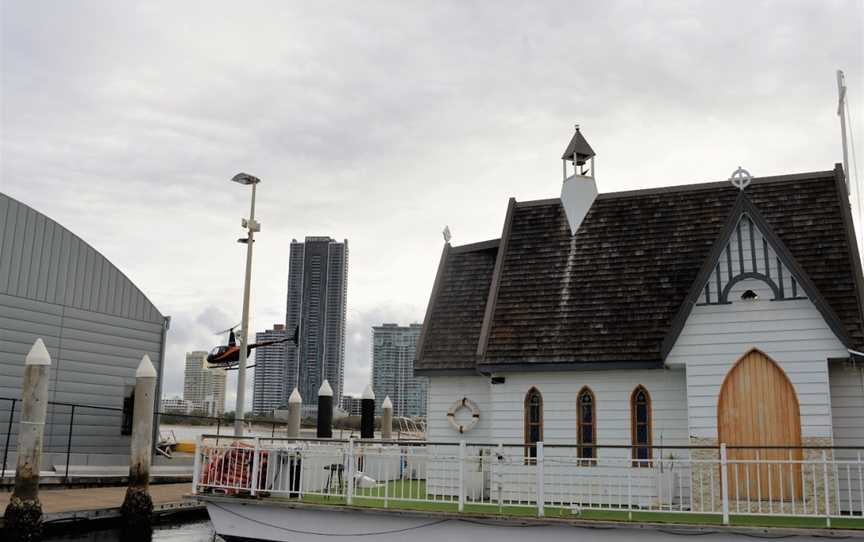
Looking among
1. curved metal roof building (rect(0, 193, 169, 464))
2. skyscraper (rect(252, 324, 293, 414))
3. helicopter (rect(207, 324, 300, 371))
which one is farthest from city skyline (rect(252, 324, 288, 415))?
curved metal roof building (rect(0, 193, 169, 464))

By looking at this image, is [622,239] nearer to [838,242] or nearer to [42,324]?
[838,242]

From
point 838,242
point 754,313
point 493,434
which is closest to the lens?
point 754,313

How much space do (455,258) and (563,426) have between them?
5.84 m

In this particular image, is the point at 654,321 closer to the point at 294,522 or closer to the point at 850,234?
the point at 850,234

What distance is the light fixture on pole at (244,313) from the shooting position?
903 inches

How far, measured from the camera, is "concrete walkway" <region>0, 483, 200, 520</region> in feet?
56.8

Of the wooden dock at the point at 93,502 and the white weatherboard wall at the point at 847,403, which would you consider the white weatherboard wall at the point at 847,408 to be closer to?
the white weatherboard wall at the point at 847,403

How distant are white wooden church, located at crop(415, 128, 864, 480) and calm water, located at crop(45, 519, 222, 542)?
6.22m

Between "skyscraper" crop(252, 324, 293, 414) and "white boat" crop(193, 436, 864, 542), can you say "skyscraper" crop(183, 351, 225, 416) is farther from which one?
"white boat" crop(193, 436, 864, 542)

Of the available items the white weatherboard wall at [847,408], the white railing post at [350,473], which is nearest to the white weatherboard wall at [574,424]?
the white railing post at [350,473]

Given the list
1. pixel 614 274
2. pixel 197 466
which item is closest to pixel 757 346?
pixel 614 274

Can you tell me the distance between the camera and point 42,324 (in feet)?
82.5

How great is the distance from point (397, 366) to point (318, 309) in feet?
54.9

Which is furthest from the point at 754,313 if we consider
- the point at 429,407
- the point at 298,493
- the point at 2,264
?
the point at 2,264
